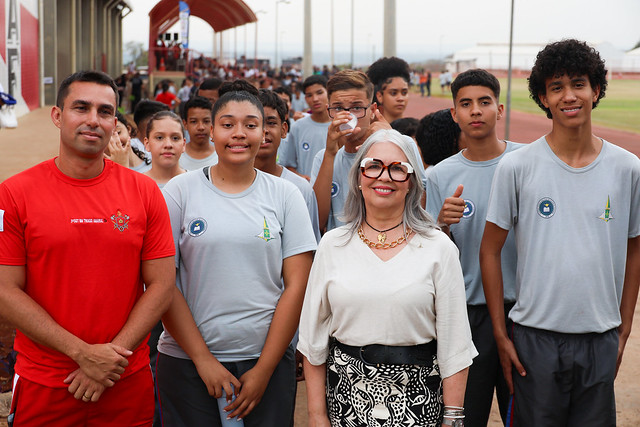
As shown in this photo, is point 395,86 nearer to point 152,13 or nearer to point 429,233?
point 429,233

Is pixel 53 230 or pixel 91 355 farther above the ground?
pixel 53 230

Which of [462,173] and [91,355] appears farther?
[462,173]

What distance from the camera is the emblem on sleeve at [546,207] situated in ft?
10.7

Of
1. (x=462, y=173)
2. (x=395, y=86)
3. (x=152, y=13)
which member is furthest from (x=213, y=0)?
(x=462, y=173)

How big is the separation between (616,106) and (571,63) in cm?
3856

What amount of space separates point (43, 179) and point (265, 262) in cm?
101

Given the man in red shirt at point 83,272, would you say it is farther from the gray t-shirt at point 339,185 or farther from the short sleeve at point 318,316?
the gray t-shirt at point 339,185

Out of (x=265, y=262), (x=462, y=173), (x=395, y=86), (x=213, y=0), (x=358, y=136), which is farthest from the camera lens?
(x=213, y=0)

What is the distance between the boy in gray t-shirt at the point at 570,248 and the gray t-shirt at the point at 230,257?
3.33ft

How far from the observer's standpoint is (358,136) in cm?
452

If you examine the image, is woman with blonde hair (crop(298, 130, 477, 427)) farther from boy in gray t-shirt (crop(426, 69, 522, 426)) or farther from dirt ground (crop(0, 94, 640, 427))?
dirt ground (crop(0, 94, 640, 427))

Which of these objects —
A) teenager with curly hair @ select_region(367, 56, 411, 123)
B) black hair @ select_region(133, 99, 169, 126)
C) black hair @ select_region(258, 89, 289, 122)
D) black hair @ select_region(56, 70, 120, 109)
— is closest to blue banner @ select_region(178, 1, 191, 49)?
black hair @ select_region(133, 99, 169, 126)

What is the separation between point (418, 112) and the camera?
120 ft

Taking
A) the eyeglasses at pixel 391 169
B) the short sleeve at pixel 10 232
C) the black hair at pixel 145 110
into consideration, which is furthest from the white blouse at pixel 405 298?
the black hair at pixel 145 110
